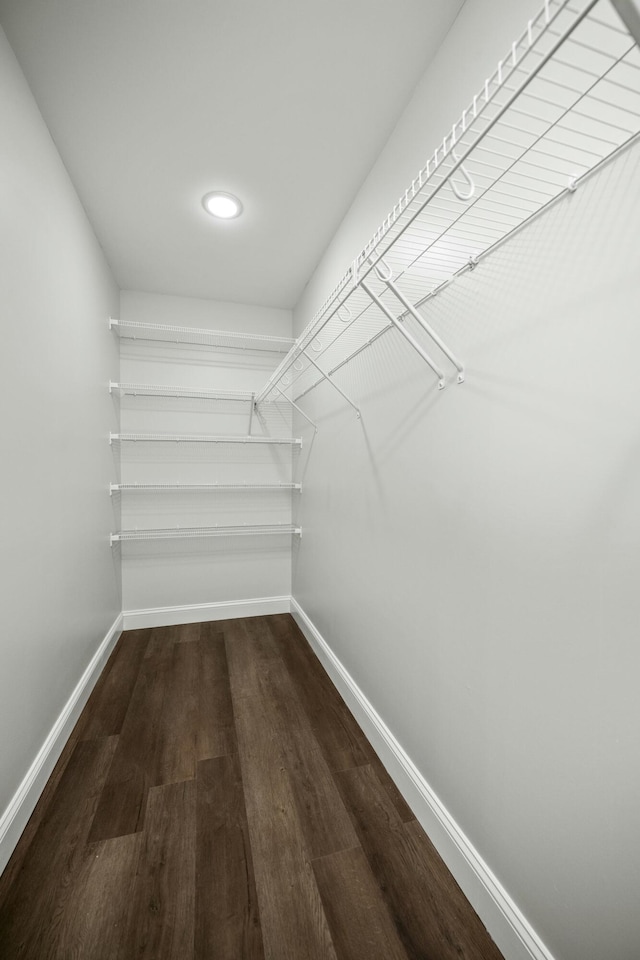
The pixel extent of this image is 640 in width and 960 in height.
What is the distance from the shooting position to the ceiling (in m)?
1.14

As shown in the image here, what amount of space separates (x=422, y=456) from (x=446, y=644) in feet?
2.06

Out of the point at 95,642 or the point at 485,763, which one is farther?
the point at 95,642

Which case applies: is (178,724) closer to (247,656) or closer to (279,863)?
(247,656)

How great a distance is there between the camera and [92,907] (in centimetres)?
107

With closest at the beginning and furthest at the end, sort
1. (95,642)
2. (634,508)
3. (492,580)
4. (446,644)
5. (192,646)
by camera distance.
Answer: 1. (634,508)
2. (492,580)
3. (446,644)
4. (95,642)
5. (192,646)

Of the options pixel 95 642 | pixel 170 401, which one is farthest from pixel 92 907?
pixel 170 401

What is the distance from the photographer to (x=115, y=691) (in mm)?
2094

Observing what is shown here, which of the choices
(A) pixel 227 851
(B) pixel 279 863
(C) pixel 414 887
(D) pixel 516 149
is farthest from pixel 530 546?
(A) pixel 227 851

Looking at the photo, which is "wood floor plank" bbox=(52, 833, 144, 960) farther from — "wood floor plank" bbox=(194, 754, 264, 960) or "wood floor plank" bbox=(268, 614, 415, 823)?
"wood floor plank" bbox=(268, 614, 415, 823)

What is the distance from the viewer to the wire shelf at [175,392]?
269 cm

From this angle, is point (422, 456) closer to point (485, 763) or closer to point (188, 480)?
point (485, 763)

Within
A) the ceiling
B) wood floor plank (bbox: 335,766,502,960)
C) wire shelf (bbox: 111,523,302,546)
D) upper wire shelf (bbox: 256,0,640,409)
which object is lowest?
wood floor plank (bbox: 335,766,502,960)

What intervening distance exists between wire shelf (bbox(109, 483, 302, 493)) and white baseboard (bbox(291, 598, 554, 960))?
162 cm

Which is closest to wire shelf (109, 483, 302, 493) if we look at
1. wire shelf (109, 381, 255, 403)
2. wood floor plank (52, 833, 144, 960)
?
wire shelf (109, 381, 255, 403)
